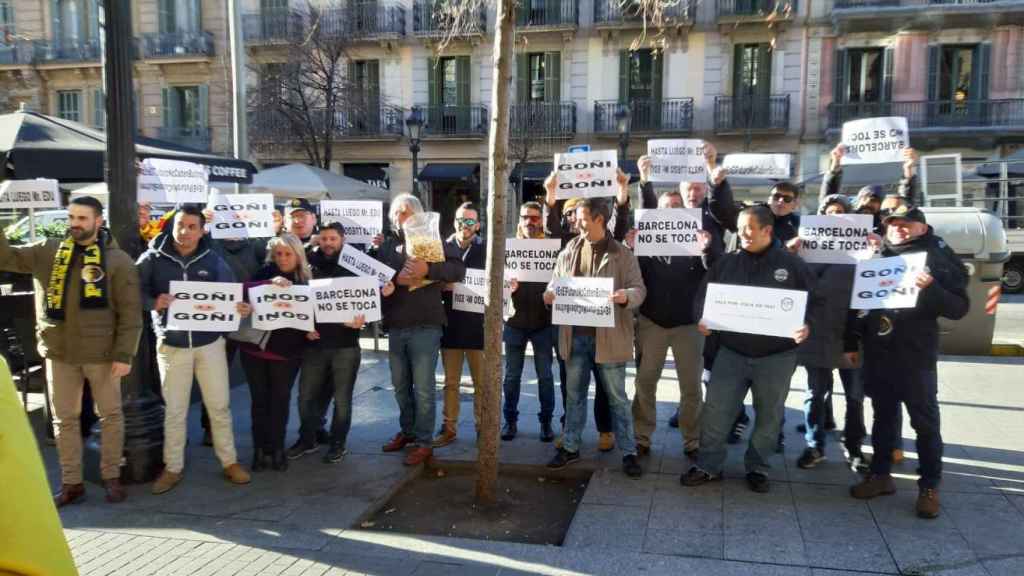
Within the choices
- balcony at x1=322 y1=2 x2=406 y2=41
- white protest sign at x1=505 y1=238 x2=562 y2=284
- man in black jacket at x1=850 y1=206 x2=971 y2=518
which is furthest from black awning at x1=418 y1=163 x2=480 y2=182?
man in black jacket at x1=850 y1=206 x2=971 y2=518

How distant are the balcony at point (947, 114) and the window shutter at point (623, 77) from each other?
21.3 feet

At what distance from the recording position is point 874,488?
15.1 feet

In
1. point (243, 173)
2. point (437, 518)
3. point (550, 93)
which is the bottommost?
point (437, 518)

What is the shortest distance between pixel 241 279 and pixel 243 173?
3.37 meters

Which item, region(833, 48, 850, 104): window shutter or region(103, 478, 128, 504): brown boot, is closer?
region(103, 478, 128, 504): brown boot

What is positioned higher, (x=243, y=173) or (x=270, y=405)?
(x=243, y=173)

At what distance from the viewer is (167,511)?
15.1ft

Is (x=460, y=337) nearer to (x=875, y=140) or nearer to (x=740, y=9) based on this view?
(x=875, y=140)

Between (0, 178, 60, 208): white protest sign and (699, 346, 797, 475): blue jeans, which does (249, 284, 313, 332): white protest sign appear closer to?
(699, 346, 797, 475): blue jeans

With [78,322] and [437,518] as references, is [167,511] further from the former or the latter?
[437,518]

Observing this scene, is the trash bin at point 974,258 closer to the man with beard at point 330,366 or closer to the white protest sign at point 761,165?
the white protest sign at point 761,165

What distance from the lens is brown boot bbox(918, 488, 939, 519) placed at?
427cm

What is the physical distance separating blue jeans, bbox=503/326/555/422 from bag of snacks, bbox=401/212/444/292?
37.4 inches

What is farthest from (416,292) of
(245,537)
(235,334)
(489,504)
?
(245,537)
